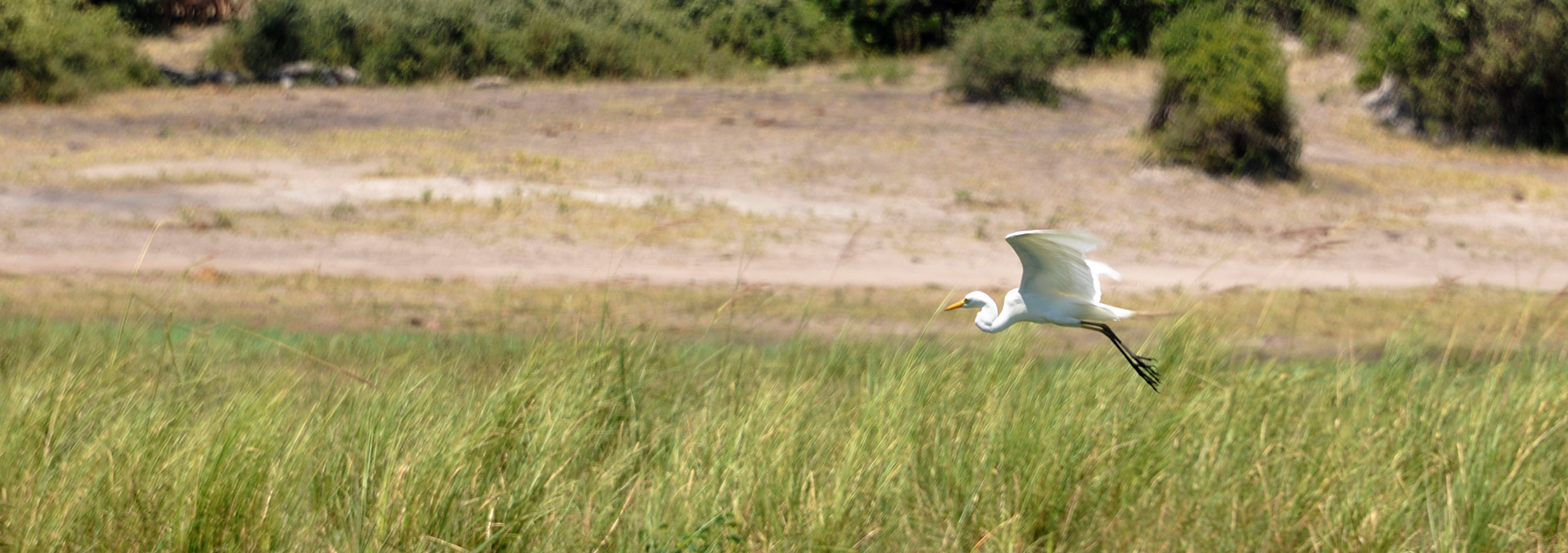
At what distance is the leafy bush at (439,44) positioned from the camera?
778 inches

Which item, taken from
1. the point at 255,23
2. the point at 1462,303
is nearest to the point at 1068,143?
the point at 1462,303

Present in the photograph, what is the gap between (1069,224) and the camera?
507 inches

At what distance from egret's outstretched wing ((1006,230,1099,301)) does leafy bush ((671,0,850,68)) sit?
69.0 feet

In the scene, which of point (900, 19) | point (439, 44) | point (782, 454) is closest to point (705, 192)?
point (439, 44)

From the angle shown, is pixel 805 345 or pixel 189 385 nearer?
pixel 189 385

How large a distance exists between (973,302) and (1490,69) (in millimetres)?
19515

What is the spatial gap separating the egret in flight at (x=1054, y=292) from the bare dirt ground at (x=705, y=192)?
694 centimetres

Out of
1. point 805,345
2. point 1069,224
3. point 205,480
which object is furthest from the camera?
point 1069,224

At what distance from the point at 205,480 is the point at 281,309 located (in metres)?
5.64

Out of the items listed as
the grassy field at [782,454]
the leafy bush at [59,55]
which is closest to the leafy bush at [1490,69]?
the grassy field at [782,454]

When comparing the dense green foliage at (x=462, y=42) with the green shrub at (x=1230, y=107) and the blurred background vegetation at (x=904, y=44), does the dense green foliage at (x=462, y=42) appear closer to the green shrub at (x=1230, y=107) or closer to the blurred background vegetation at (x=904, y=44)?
the blurred background vegetation at (x=904, y=44)

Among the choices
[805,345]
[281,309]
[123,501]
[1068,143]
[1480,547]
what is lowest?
[1068,143]

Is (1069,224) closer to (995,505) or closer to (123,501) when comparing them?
(995,505)

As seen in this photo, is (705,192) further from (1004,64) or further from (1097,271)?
(1097,271)
